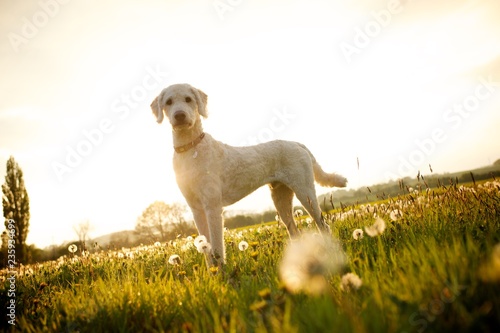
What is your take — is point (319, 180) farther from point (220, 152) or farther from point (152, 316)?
point (152, 316)

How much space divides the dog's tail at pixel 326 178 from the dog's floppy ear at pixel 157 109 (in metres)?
3.79

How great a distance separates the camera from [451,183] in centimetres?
507

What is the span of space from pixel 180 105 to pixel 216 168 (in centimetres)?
132

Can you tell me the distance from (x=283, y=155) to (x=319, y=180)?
1598 millimetres

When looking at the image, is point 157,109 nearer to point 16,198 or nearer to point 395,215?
point 395,215

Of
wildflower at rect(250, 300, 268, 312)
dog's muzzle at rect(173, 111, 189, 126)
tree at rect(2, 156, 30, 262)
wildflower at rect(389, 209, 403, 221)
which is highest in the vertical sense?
tree at rect(2, 156, 30, 262)

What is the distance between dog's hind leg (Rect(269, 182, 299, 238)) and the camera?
23.9 feet

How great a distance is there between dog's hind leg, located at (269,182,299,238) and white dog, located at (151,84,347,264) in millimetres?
24

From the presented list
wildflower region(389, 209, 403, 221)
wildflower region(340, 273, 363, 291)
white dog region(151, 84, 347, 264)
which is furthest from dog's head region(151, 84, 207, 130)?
wildflower region(340, 273, 363, 291)

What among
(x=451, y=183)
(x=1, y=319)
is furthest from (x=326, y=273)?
(x=1, y=319)

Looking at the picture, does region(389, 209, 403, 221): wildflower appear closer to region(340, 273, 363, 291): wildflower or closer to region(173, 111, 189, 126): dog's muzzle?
region(340, 273, 363, 291): wildflower

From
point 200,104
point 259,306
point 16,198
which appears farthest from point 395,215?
point 16,198

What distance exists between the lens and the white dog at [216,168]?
17.4 feet

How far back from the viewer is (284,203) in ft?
24.3
